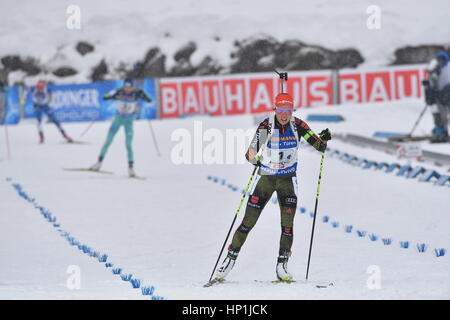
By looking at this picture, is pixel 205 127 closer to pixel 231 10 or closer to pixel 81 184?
pixel 81 184

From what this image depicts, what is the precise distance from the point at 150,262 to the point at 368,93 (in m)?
23.7

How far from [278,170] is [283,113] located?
52cm

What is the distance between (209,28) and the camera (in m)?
41.0

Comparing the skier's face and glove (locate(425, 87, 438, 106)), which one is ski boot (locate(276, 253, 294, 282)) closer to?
the skier's face

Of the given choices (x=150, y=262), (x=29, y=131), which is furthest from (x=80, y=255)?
(x=29, y=131)

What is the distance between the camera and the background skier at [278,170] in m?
7.68

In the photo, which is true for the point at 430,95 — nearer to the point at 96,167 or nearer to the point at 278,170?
the point at 96,167

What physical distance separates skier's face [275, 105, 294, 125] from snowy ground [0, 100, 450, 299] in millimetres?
1442

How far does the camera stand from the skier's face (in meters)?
7.60

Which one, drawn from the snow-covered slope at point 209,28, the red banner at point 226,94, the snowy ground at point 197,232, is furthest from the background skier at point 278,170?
the snow-covered slope at point 209,28

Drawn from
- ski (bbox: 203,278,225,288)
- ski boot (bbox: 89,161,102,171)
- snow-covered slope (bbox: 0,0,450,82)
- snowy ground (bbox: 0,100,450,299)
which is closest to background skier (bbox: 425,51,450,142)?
snowy ground (bbox: 0,100,450,299)

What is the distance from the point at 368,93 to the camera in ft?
104

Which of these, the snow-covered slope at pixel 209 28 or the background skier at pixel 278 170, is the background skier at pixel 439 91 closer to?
the background skier at pixel 278 170

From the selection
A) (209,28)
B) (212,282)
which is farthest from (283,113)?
(209,28)
